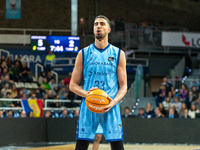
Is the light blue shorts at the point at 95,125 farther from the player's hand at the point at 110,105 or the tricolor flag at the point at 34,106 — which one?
the tricolor flag at the point at 34,106

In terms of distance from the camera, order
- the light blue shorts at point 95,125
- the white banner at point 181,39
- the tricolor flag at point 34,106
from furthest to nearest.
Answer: the white banner at point 181,39
the tricolor flag at point 34,106
the light blue shorts at point 95,125

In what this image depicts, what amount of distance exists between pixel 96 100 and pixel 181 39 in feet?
65.1

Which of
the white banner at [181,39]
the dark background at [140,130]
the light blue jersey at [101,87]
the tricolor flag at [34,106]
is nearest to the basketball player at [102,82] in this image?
the light blue jersey at [101,87]

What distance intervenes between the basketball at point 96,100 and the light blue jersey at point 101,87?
163mm

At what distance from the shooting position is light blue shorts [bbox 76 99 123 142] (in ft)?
14.4

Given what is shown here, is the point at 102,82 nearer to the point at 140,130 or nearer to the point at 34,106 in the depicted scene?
the point at 140,130

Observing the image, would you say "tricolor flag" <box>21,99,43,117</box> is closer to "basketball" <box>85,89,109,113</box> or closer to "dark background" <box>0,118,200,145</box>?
"dark background" <box>0,118,200,145</box>

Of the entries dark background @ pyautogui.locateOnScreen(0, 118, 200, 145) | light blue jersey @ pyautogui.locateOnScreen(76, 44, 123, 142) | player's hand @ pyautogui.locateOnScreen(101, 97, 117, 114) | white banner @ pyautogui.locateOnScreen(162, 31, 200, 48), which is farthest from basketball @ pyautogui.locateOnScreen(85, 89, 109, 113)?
white banner @ pyautogui.locateOnScreen(162, 31, 200, 48)

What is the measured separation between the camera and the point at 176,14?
3019 centimetres

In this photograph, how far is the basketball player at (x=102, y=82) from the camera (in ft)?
14.5

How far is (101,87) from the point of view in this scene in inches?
175

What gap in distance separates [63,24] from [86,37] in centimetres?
482

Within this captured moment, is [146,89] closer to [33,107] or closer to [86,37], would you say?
[86,37]

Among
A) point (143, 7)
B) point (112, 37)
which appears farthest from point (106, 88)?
point (143, 7)
